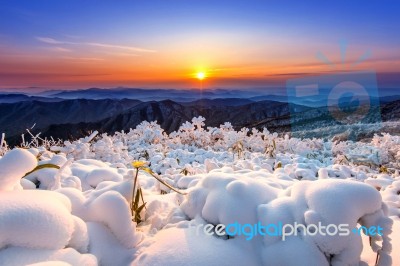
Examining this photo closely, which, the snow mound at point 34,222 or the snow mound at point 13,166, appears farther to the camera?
the snow mound at point 13,166

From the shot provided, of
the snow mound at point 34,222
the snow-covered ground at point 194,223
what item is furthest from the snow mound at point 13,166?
the snow mound at point 34,222

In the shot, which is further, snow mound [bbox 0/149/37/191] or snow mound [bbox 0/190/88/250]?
snow mound [bbox 0/149/37/191]

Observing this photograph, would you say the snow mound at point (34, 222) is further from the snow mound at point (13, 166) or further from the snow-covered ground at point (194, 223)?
the snow mound at point (13, 166)

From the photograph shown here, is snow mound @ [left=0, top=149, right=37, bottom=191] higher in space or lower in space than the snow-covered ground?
higher

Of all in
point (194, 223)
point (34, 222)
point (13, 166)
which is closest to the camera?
point (34, 222)

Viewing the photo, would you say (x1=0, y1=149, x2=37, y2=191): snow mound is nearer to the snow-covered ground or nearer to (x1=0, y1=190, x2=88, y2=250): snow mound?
the snow-covered ground

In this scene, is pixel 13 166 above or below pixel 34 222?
above

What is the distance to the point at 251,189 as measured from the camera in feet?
5.41

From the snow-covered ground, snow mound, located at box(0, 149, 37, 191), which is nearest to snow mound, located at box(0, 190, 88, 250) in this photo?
the snow-covered ground

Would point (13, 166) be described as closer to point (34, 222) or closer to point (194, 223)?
point (34, 222)

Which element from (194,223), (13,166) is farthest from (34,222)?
(194,223)

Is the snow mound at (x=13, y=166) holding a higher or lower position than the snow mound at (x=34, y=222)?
higher

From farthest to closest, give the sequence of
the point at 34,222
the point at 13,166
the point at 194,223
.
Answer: the point at 194,223 < the point at 13,166 < the point at 34,222

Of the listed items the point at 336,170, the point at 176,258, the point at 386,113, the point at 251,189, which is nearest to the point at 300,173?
the point at 336,170
